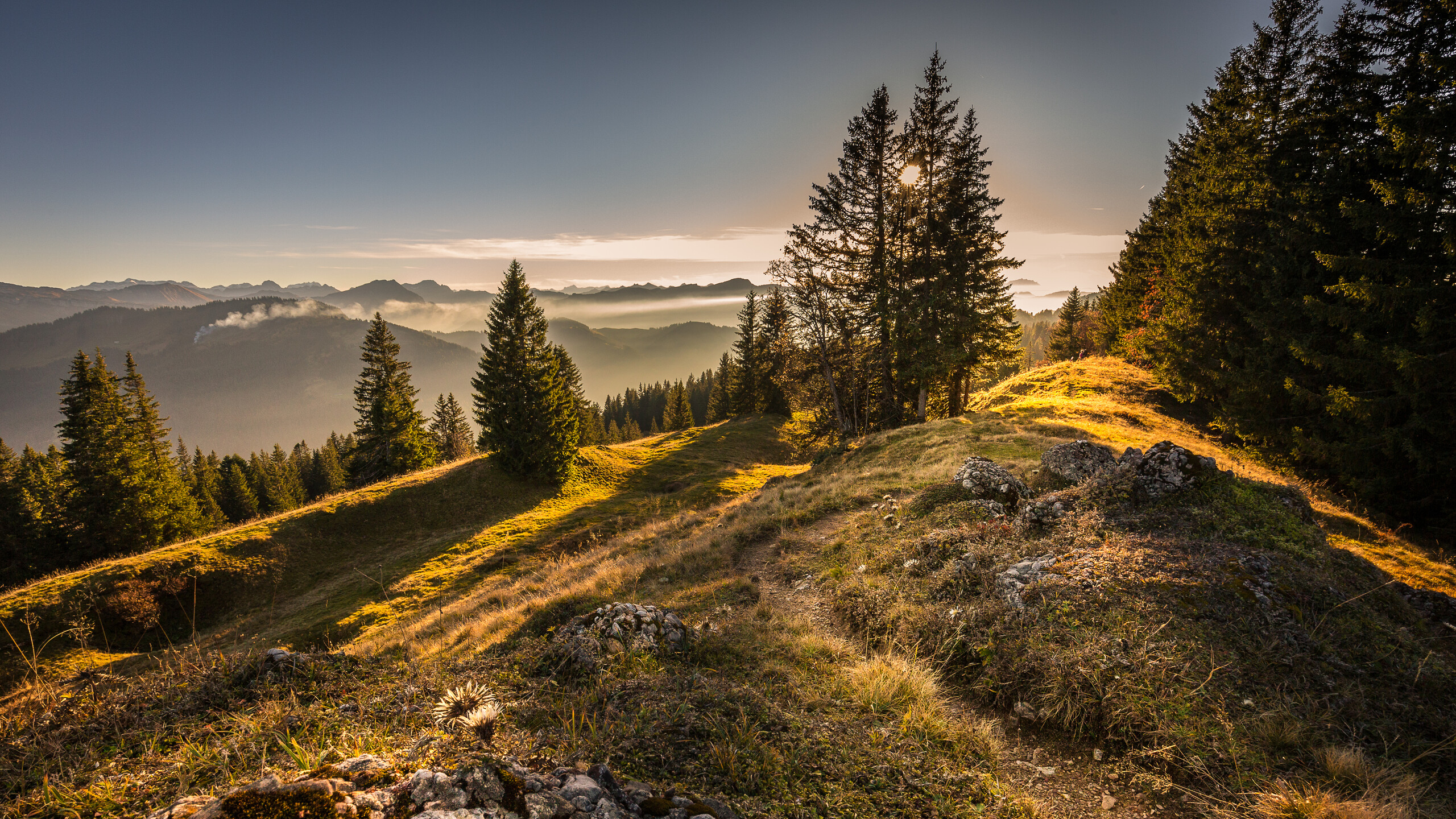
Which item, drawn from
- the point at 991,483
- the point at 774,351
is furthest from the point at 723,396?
the point at 991,483

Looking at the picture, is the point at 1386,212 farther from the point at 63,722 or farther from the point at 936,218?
the point at 63,722

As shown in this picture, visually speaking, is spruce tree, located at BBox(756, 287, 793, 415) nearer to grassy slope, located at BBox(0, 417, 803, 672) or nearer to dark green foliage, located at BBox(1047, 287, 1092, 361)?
grassy slope, located at BBox(0, 417, 803, 672)

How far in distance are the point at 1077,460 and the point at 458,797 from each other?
11.9 m

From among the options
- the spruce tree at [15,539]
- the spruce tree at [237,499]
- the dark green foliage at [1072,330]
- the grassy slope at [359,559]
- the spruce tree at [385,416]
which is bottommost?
the spruce tree at [237,499]

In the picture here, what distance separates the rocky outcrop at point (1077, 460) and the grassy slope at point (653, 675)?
1857mm

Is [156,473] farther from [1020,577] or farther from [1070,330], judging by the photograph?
[1070,330]

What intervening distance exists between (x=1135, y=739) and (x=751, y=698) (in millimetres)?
3616

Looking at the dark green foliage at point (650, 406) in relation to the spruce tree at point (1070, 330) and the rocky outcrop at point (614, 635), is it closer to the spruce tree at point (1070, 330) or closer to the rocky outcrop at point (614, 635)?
the spruce tree at point (1070, 330)

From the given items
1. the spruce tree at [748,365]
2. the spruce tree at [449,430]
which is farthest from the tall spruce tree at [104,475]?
the spruce tree at [748,365]

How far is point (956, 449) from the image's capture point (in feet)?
50.5

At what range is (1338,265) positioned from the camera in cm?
1164

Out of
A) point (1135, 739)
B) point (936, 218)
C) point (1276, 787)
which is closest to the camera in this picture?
point (1276, 787)

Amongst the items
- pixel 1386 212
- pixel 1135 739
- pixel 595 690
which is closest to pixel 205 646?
pixel 595 690

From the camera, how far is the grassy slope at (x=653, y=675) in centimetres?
335
